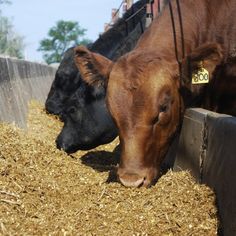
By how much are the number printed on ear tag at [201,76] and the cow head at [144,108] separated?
0.34ft

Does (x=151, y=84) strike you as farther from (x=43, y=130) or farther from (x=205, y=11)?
→ (x=43, y=130)

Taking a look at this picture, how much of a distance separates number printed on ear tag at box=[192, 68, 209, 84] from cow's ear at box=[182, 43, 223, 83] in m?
0.03

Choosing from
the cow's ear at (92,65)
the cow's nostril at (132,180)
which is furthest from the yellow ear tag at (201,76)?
the cow's nostril at (132,180)

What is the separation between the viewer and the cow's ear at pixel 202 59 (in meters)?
4.95

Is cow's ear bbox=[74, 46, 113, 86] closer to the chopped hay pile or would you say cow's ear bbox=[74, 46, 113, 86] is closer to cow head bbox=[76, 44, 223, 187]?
cow head bbox=[76, 44, 223, 187]

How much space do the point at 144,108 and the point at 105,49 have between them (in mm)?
4911

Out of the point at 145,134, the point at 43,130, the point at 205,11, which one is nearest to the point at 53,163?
the point at 145,134

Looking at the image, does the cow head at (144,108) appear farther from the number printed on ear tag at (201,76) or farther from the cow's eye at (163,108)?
the number printed on ear tag at (201,76)

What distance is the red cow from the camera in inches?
181

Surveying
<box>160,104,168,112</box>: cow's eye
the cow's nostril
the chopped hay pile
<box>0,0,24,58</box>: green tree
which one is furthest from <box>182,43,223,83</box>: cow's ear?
<box>0,0,24,58</box>: green tree

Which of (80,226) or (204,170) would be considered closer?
(80,226)

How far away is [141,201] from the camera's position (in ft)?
12.7

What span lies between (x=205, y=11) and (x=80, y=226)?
10.5 ft

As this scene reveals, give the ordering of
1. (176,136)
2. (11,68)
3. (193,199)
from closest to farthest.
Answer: (193,199) → (176,136) → (11,68)
